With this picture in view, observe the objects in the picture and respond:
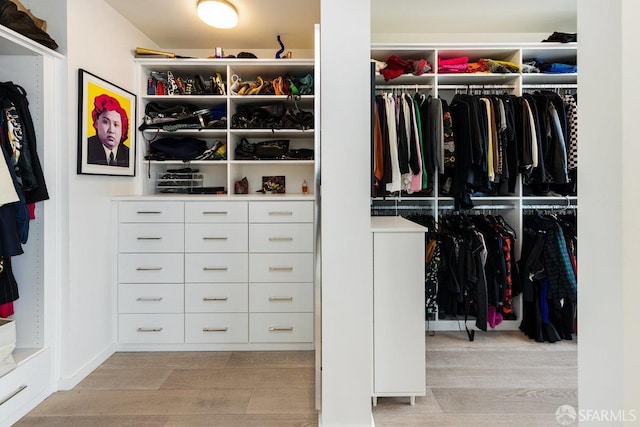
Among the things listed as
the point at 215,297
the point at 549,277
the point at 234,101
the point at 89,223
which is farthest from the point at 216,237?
the point at 549,277

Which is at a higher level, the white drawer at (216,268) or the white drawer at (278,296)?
the white drawer at (216,268)

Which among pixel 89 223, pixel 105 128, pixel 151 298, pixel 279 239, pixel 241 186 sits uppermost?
pixel 105 128

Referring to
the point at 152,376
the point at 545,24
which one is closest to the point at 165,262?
the point at 152,376

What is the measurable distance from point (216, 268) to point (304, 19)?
6.31ft

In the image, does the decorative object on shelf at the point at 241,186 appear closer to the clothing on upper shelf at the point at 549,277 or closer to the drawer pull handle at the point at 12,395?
→ the drawer pull handle at the point at 12,395

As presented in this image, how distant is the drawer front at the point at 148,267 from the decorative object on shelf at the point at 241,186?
2.38 feet

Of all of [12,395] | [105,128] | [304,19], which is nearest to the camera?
[12,395]

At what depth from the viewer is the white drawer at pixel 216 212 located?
231 centimetres

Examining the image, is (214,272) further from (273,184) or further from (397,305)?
(397,305)

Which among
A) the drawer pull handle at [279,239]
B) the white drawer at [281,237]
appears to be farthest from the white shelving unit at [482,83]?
the drawer pull handle at [279,239]

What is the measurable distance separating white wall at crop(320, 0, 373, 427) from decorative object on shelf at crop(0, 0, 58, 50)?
59.4 inches

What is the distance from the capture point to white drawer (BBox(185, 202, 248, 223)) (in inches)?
91.1
